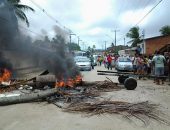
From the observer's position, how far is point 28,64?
20.9m

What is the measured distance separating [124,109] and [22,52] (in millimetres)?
12573

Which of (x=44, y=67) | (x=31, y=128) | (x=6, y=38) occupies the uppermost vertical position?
(x=6, y=38)

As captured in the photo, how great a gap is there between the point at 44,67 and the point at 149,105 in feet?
35.0

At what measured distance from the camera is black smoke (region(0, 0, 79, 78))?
59.8 ft

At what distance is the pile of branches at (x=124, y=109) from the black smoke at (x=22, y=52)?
8.04m

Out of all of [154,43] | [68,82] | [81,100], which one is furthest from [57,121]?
[154,43]

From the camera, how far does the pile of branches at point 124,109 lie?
787 centimetres

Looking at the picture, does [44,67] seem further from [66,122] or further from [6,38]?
[66,122]

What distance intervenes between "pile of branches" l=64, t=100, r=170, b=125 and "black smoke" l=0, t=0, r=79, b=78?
8.04m

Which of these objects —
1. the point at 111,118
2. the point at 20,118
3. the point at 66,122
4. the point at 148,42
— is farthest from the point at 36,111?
the point at 148,42

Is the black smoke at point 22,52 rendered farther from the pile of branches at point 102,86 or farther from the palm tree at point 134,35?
the palm tree at point 134,35

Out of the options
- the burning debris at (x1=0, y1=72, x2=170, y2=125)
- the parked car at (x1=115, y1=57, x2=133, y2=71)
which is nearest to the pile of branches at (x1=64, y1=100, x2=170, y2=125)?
the burning debris at (x1=0, y1=72, x2=170, y2=125)

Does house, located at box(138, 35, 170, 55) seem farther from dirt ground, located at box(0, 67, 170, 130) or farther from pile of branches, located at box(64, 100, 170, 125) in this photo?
dirt ground, located at box(0, 67, 170, 130)

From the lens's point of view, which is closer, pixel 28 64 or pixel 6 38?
pixel 6 38
